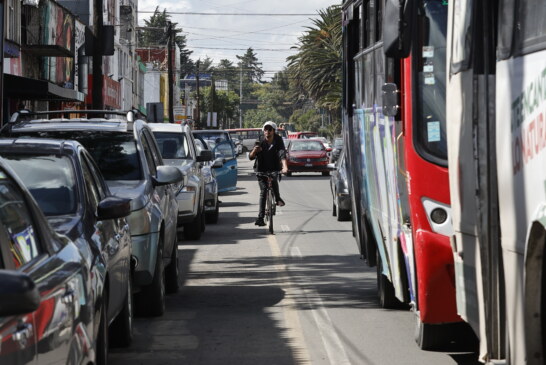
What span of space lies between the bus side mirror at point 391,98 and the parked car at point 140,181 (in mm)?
2771

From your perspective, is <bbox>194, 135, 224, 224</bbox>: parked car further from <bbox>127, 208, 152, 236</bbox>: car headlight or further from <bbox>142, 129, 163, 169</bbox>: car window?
<bbox>127, 208, 152, 236</bbox>: car headlight

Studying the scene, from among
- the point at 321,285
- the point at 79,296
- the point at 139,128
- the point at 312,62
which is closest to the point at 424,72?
the point at 79,296

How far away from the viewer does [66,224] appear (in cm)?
745

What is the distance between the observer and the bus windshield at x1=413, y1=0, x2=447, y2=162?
27.2 ft

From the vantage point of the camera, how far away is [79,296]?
5871mm

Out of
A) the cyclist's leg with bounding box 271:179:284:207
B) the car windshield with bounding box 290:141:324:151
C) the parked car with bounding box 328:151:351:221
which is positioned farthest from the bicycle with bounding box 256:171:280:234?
the car windshield with bounding box 290:141:324:151

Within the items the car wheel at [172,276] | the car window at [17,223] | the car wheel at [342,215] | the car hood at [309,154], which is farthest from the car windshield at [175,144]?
the car hood at [309,154]

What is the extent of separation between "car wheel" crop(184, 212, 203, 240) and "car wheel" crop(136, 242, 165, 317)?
817cm

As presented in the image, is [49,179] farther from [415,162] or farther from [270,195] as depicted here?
A: [270,195]

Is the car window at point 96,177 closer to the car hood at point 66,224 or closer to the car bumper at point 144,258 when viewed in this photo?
the car hood at point 66,224

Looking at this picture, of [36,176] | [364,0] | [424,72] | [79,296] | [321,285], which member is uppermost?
[364,0]

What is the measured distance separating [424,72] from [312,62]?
219ft

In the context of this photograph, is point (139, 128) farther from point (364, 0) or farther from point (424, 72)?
point (424, 72)

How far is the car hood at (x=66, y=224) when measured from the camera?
7.20 metres
